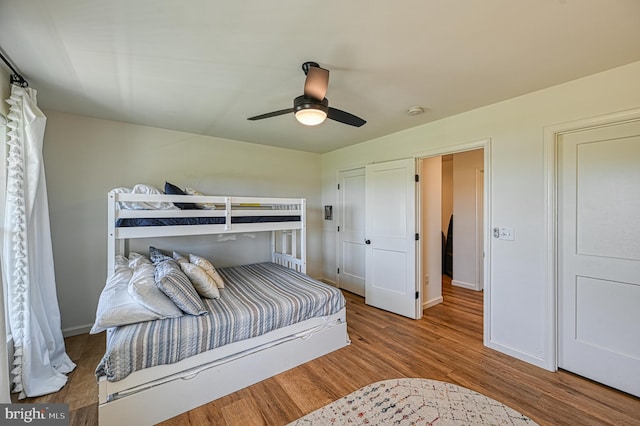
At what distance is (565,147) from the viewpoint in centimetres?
218

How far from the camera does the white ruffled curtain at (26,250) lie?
6.18 ft

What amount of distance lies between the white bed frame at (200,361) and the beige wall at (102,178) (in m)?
0.45

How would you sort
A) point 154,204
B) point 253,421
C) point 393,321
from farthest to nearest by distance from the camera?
point 393,321 < point 154,204 < point 253,421

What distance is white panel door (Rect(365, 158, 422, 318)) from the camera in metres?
3.27

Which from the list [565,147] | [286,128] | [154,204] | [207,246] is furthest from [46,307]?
[565,147]

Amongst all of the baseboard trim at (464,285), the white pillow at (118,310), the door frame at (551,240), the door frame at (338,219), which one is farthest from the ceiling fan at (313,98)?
the baseboard trim at (464,285)

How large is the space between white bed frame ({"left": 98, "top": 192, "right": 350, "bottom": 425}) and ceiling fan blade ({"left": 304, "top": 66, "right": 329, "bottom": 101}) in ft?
4.62

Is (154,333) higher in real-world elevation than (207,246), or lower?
lower

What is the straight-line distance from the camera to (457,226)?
4.64m

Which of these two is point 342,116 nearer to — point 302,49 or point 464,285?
point 302,49

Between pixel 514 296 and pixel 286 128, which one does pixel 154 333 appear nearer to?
pixel 286 128

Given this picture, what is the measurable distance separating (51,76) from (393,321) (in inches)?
158

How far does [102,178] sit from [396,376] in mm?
3660

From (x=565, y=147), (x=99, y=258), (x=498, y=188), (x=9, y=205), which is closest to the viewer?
(x=9, y=205)
